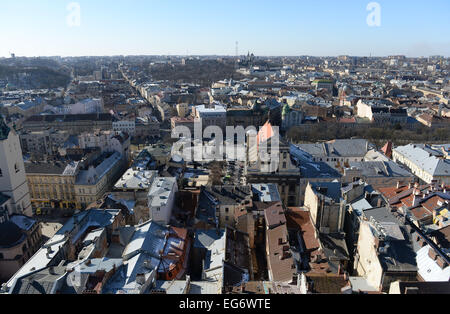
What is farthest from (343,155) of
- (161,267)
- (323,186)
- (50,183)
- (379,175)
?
(50,183)

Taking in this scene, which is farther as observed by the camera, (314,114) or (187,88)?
(187,88)

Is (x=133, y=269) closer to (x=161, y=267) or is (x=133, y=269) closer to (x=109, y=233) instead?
(x=161, y=267)

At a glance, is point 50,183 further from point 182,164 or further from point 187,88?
point 187,88

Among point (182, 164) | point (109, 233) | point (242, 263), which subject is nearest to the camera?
point (242, 263)

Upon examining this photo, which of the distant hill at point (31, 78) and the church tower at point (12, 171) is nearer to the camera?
the church tower at point (12, 171)

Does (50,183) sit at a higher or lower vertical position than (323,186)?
lower

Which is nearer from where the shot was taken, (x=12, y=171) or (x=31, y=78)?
(x=12, y=171)

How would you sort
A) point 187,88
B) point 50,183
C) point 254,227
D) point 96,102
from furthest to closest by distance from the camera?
1. point 187,88
2. point 96,102
3. point 50,183
4. point 254,227

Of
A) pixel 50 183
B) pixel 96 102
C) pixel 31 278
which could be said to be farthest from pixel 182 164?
pixel 96 102

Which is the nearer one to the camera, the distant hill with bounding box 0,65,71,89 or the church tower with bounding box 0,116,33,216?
the church tower with bounding box 0,116,33,216

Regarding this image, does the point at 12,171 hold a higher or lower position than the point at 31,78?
lower
